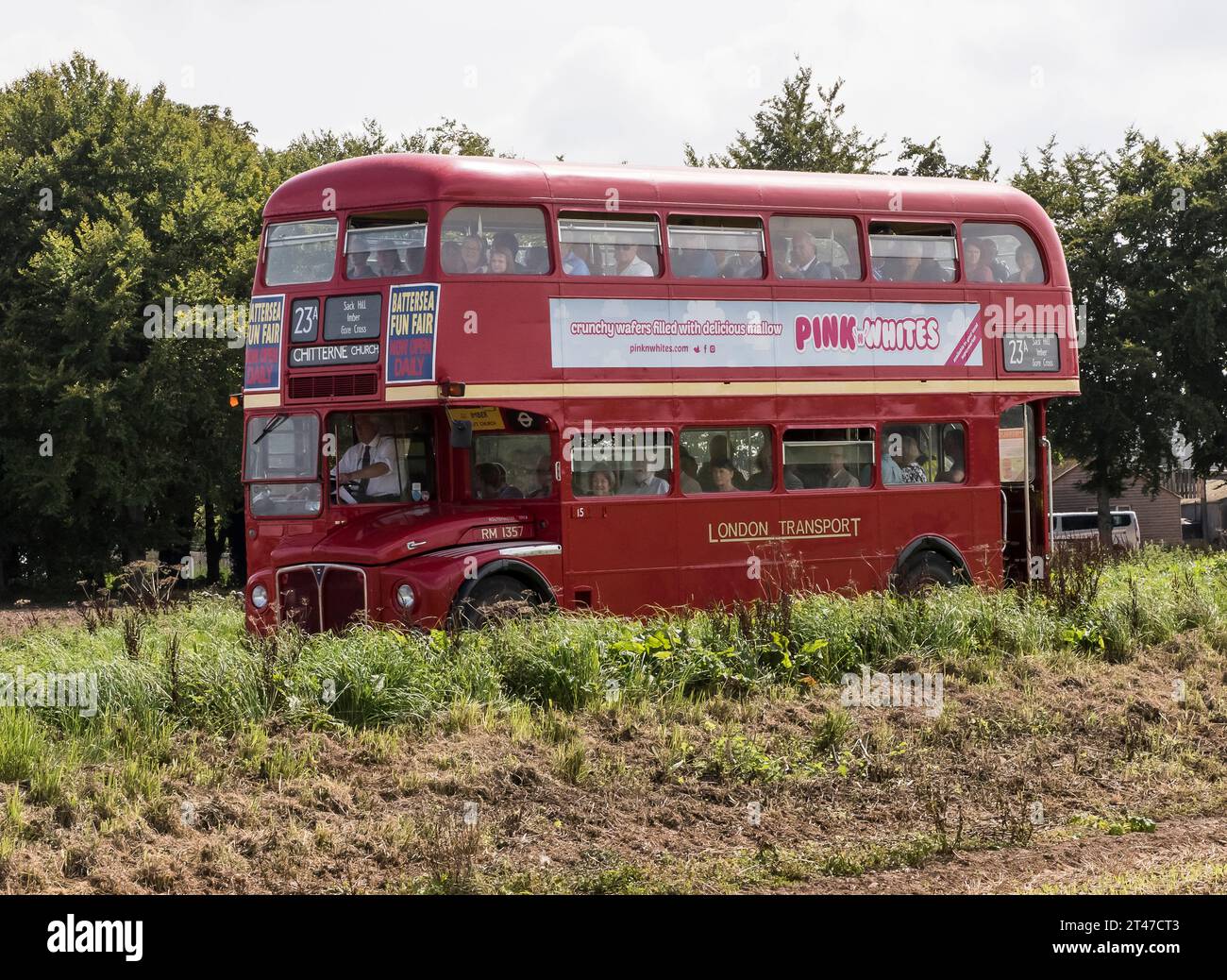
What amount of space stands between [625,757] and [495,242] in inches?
238

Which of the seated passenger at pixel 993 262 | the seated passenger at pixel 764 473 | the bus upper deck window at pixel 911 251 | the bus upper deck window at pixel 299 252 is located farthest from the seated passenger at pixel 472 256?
the seated passenger at pixel 993 262

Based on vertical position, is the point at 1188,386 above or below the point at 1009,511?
above

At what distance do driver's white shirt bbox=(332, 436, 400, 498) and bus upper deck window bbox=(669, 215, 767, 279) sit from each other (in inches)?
128

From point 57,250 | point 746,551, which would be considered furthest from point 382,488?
point 57,250

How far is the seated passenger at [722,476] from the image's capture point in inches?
646

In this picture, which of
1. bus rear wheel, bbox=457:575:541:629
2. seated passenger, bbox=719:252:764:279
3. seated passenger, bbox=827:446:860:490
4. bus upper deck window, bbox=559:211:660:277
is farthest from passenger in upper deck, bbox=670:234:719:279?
bus rear wheel, bbox=457:575:541:629

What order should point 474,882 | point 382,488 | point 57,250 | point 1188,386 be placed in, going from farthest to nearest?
point 1188,386
point 57,250
point 382,488
point 474,882

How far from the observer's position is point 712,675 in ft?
40.0

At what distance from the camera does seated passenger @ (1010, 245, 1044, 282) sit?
18.2 meters

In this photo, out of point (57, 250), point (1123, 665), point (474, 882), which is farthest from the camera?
point (57, 250)

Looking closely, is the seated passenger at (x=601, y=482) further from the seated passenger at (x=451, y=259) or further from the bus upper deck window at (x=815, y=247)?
the bus upper deck window at (x=815, y=247)

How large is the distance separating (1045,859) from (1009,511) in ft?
35.6

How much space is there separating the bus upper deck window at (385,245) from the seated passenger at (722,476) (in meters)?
3.80

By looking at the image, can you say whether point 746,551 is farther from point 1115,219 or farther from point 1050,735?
point 1115,219
